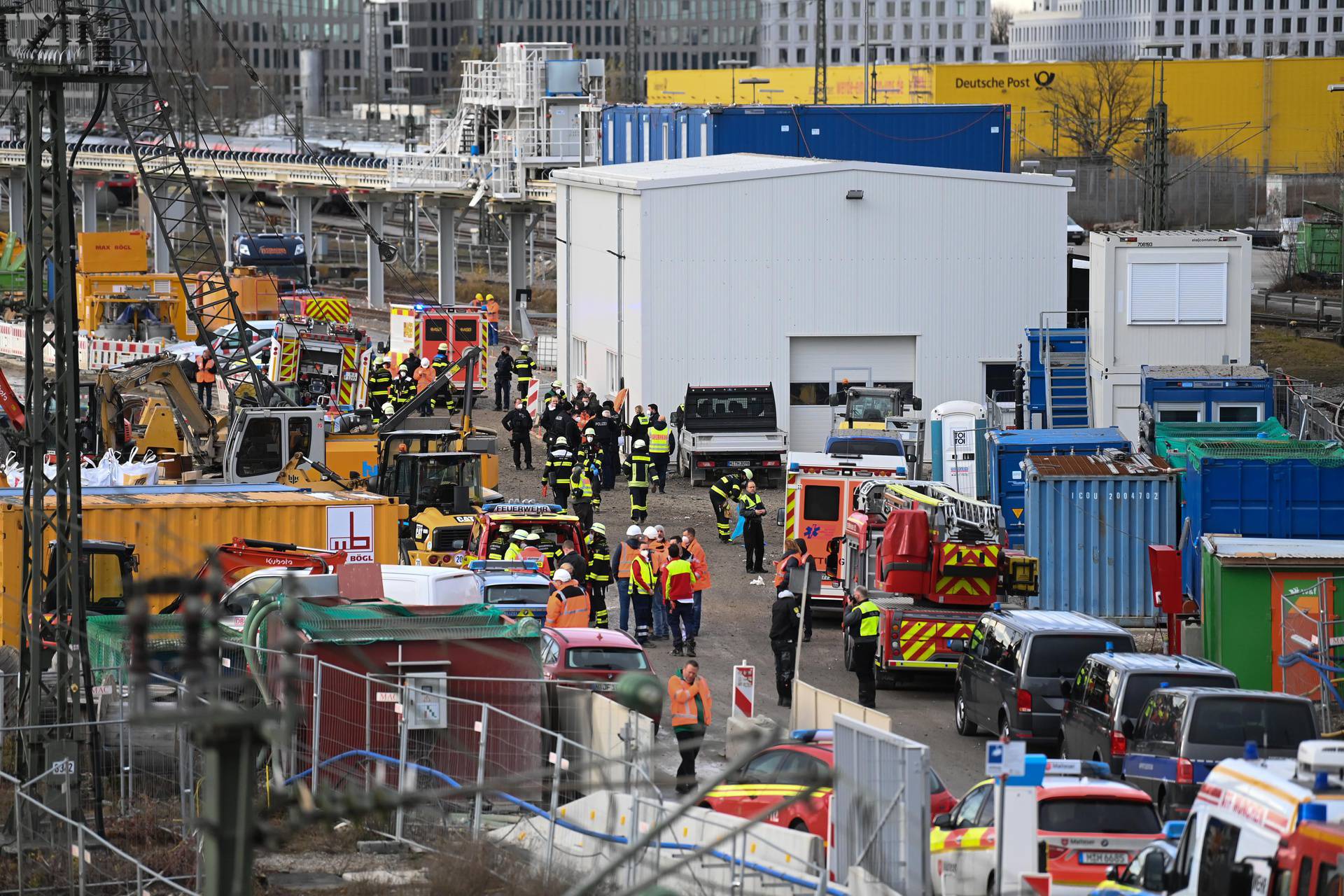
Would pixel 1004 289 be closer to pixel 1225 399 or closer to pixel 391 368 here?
pixel 1225 399

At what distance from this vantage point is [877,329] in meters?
38.6

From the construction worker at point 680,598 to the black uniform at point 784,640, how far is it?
179cm

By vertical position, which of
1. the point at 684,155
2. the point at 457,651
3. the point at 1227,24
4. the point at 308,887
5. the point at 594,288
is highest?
the point at 1227,24

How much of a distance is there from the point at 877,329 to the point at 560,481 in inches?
425

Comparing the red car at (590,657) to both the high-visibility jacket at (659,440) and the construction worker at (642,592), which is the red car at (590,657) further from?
the high-visibility jacket at (659,440)

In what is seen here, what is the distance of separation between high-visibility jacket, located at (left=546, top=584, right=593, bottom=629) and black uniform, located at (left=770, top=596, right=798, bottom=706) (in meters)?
1.86

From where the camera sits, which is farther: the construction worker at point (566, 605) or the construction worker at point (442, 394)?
the construction worker at point (442, 394)

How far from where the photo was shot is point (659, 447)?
33031 mm

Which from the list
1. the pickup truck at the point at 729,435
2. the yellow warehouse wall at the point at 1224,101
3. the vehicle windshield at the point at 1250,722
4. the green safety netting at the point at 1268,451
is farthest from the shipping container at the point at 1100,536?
the yellow warehouse wall at the point at 1224,101

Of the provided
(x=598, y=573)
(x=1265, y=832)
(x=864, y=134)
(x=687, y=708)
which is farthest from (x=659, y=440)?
(x=1265, y=832)

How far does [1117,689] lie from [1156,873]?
5.65 meters

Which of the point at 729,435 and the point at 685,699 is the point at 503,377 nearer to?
the point at 729,435

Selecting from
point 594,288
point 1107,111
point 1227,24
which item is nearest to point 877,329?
point 594,288

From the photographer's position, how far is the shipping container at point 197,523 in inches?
794
